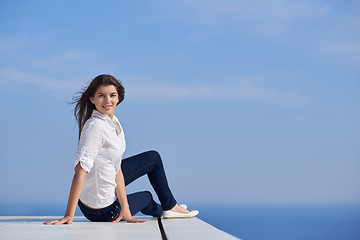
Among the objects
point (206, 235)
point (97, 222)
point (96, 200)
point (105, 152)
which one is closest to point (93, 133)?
point (105, 152)

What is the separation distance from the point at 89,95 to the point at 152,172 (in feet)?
2.23

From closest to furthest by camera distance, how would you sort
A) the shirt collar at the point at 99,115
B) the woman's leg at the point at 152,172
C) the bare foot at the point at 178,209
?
the shirt collar at the point at 99,115 < the woman's leg at the point at 152,172 < the bare foot at the point at 178,209

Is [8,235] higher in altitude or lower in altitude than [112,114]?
lower

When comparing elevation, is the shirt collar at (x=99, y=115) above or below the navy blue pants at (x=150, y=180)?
above

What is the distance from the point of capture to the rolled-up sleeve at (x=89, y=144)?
246 centimetres

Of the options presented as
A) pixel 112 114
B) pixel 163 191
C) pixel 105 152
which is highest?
pixel 112 114

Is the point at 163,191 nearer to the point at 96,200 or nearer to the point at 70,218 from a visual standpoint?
the point at 96,200

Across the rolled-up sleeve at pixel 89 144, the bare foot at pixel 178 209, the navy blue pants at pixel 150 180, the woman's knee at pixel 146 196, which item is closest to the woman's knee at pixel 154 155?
the navy blue pants at pixel 150 180

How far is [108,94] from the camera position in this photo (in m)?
2.71

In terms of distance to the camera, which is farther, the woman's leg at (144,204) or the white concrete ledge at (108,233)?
the woman's leg at (144,204)

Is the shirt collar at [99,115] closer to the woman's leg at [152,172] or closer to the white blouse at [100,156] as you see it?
the white blouse at [100,156]

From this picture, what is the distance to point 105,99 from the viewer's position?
8.86 ft

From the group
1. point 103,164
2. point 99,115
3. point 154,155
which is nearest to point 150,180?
point 154,155

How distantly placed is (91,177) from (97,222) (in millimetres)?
325
